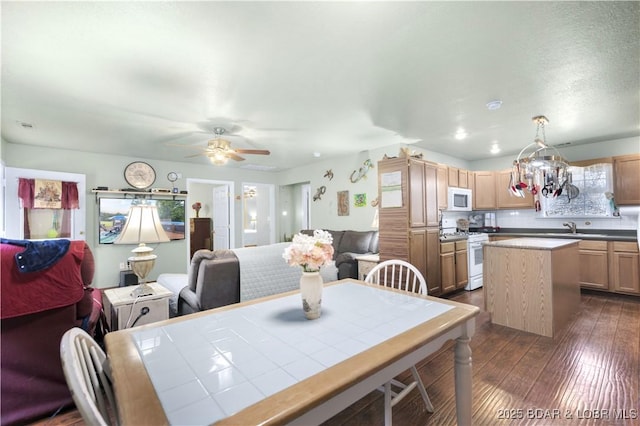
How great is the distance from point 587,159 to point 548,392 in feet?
14.7

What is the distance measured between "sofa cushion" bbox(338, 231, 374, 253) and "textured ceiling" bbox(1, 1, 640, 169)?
1.83m

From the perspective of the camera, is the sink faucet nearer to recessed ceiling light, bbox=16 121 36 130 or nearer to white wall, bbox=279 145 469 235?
white wall, bbox=279 145 469 235

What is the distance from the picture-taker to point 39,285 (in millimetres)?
1672

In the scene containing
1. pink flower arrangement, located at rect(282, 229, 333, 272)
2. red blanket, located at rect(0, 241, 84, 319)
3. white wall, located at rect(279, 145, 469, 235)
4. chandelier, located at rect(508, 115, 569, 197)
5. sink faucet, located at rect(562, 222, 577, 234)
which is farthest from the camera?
white wall, located at rect(279, 145, 469, 235)

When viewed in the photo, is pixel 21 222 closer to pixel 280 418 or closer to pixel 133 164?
pixel 133 164

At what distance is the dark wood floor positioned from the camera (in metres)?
1.70

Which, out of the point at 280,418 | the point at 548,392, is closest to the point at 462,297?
the point at 548,392

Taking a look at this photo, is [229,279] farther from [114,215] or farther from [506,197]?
[506,197]

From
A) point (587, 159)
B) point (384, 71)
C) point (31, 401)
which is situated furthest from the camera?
point (587, 159)

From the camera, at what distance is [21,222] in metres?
4.14

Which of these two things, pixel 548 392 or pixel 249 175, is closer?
pixel 548 392

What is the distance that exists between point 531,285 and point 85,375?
11.5ft

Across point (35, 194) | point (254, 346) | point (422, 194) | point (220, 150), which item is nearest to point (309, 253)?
point (254, 346)

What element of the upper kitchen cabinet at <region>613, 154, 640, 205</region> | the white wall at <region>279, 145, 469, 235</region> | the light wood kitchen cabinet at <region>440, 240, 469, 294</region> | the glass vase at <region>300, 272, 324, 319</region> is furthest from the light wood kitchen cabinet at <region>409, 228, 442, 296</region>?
the upper kitchen cabinet at <region>613, 154, 640, 205</region>
